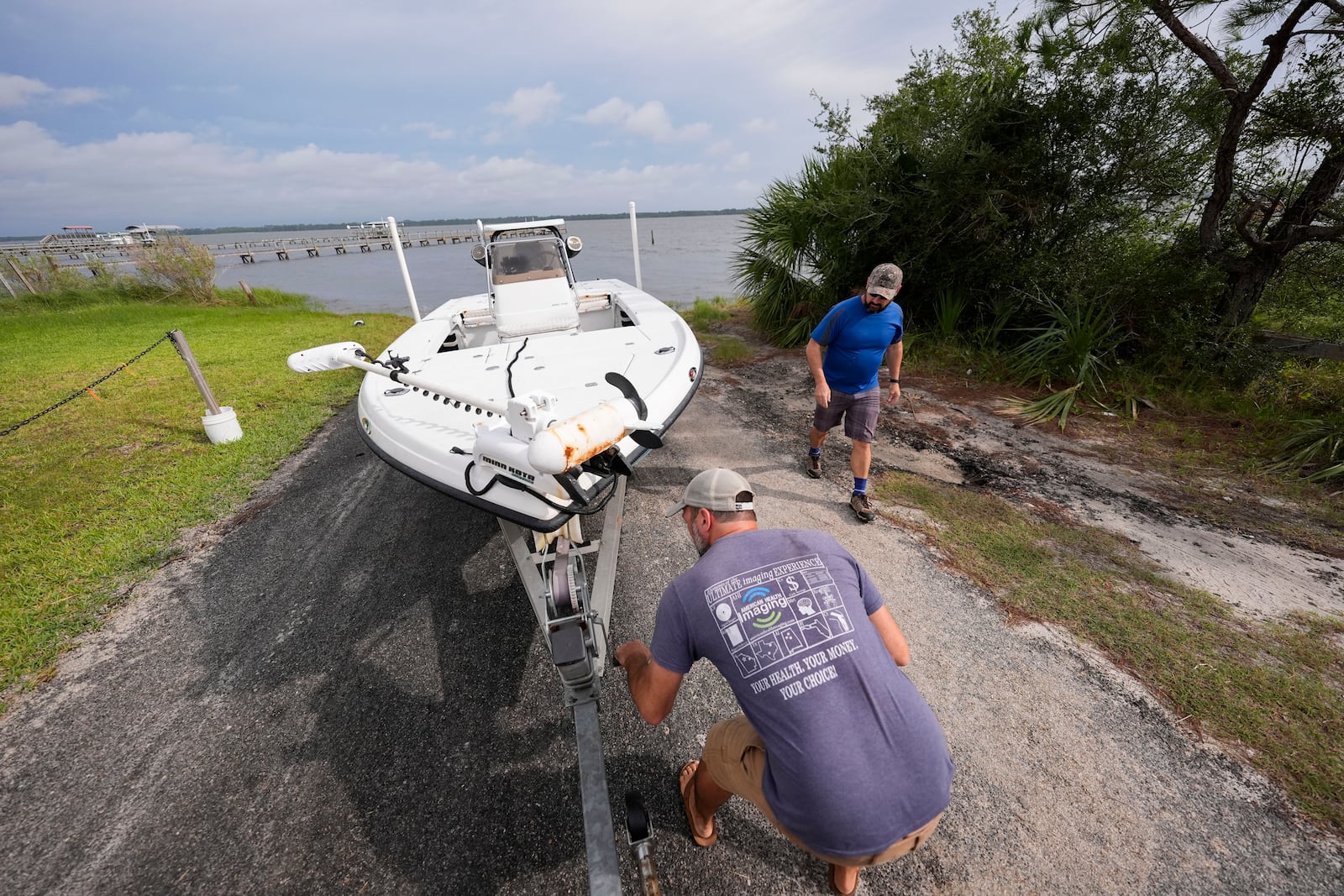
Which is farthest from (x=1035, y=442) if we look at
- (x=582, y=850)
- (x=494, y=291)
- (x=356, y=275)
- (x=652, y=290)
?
(x=356, y=275)

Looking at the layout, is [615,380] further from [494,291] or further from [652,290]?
[652,290]

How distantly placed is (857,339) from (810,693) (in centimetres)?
270

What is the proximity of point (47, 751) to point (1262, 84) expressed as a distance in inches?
390

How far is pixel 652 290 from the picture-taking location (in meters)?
18.3

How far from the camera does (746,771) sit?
1.49 metres

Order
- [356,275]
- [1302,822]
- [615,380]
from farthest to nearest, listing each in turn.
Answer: [356,275]
[615,380]
[1302,822]

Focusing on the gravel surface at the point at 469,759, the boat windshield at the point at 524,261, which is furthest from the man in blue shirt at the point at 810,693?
the boat windshield at the point at 524,261

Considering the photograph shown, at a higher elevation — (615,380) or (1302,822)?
(615,380)

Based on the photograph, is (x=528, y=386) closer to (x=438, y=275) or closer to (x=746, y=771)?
(x=746, y=771)

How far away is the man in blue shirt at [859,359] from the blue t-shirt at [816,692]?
226 cm

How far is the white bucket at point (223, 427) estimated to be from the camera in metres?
4.97

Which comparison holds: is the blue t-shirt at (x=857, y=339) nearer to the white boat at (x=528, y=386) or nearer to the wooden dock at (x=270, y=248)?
the white boat at (x=528, y=386)

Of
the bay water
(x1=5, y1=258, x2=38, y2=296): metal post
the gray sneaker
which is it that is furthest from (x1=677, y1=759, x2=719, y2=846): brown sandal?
(x1=5, y1=258, x2=38, y2=296): metal post

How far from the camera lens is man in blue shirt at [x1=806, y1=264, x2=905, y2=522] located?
327 cm
